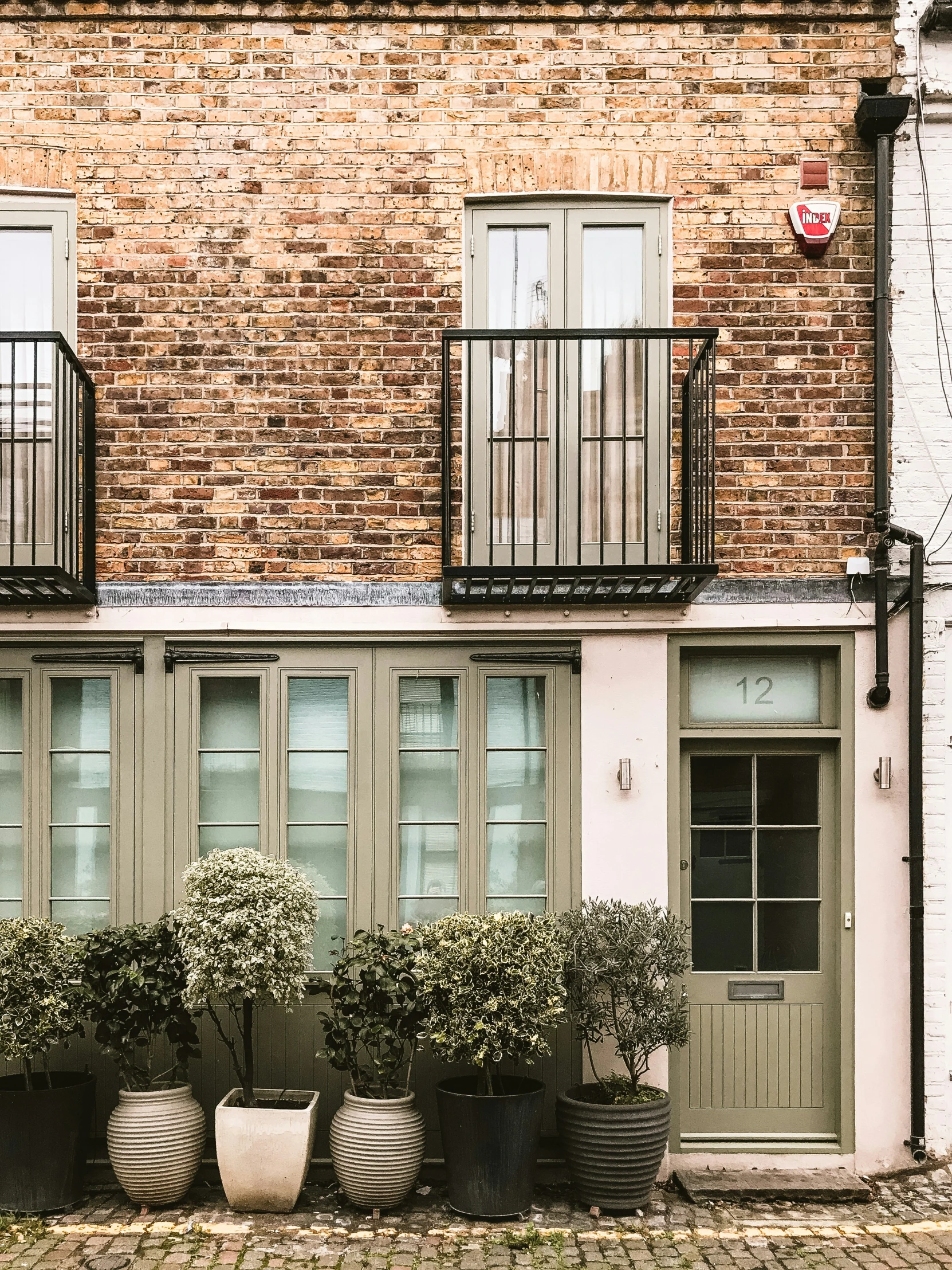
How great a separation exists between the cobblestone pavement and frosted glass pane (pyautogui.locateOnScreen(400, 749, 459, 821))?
2.04 metres

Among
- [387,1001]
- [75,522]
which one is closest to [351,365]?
[75,522]

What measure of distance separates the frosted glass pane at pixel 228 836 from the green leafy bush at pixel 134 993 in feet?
2.02

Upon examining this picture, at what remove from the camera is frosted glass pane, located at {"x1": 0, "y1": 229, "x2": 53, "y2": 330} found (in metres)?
6.51

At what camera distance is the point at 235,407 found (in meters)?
6.46

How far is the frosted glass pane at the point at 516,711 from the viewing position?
650 centimetres

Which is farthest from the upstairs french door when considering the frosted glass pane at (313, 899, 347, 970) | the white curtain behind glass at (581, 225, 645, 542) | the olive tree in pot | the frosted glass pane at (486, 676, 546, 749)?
the olive tree in pot

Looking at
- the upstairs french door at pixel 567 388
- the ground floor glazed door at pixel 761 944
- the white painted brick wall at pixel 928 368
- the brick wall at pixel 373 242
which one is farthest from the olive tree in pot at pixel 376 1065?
the white painted brick wall at pixel 928 368

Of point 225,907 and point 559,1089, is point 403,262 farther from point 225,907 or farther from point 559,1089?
point 559,1089

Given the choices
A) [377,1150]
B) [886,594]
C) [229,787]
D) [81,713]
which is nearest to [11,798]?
[81,713]

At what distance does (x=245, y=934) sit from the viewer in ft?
18.2

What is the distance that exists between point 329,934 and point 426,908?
565mm

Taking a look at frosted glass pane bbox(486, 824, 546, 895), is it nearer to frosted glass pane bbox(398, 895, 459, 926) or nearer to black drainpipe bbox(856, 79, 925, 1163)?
frosted glass pane bbox(398, 895, 459, 926)

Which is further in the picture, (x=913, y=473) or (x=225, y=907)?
(x=913, y=473)

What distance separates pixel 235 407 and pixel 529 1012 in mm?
3664
